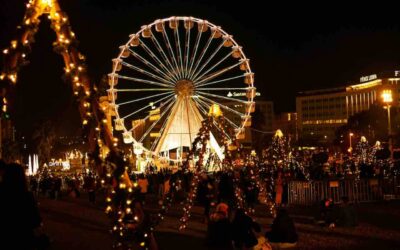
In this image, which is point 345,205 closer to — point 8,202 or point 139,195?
point 139,195

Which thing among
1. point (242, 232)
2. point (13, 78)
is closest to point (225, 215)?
point (242, 232)

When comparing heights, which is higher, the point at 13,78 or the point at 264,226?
the point at 13,78

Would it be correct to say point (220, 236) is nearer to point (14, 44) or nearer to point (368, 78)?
point (14, 44)

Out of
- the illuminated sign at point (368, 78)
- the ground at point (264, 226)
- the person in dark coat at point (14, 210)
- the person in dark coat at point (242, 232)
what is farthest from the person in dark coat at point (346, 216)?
the illuminated sign at point (368, 78)

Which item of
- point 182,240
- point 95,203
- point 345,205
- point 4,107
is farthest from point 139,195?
point 95,203

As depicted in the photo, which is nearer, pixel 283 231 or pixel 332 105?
pixel 283 231

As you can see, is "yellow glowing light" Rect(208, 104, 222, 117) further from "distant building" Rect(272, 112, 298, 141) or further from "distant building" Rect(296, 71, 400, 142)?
"distant building" Rect(272, 112, 298, 141)

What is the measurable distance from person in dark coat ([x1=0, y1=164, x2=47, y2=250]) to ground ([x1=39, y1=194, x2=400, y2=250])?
7550mm

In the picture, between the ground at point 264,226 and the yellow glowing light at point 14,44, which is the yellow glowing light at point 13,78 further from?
the ground at point 264,226

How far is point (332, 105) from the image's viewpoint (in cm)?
16475

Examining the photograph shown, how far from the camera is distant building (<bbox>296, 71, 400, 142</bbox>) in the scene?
502 ft

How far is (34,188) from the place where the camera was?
133 feet

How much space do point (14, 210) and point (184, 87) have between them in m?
33.5

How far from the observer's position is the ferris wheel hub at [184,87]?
40719 mm
